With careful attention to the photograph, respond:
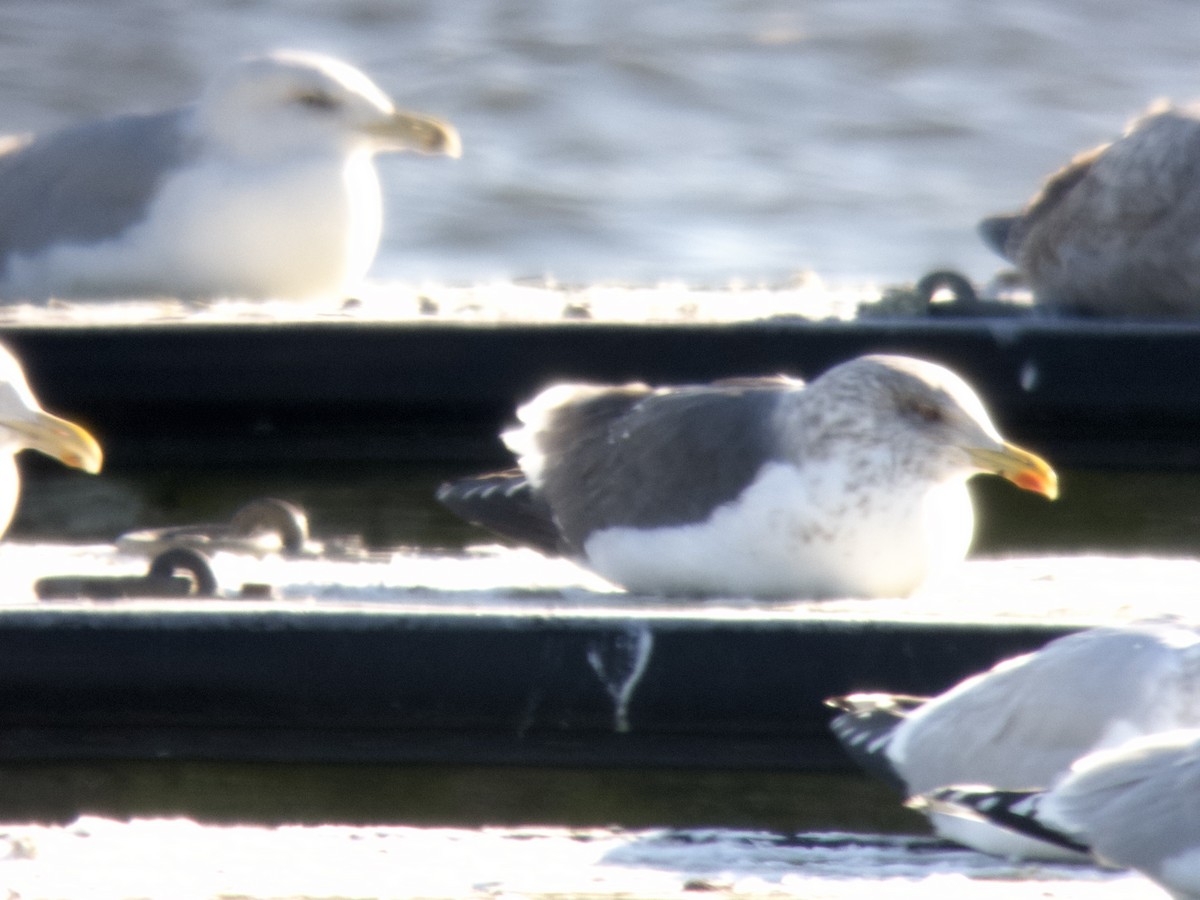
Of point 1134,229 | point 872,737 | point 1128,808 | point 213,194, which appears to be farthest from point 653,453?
point 213,194

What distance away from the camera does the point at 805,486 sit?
3.23m

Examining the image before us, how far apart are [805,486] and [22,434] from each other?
1114 mm

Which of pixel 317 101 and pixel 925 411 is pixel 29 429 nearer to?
pixel 925 411

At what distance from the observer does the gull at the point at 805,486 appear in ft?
10.6

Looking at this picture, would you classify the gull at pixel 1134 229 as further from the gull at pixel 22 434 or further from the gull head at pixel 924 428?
the gull at pixel 22 434

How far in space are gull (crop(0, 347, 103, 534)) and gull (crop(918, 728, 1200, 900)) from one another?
1640mm

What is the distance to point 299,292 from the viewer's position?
566 centimetres

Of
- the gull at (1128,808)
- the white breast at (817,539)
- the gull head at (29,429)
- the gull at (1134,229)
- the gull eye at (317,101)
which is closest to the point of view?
the gull at (1128,808)

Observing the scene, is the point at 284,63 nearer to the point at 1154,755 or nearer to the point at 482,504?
the point at 482,504

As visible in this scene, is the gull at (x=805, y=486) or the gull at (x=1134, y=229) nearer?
the gull at (x=805, y=486)

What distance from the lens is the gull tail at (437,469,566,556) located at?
3621mm

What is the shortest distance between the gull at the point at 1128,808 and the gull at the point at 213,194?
3.46 meters

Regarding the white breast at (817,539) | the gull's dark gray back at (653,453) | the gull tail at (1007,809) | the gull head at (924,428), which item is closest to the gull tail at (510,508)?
the gull's dark gray back at (653,453)

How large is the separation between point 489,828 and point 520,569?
37.3 inches
